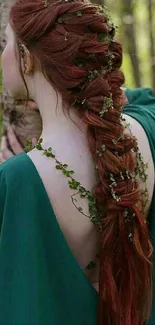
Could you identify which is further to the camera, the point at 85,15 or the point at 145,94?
the point at 145,94

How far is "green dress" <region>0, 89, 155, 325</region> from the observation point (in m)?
1.62

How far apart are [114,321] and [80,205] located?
40 cm

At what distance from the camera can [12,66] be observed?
68.6 inches

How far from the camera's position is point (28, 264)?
1646mm

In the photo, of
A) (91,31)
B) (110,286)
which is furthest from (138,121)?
(110,286)

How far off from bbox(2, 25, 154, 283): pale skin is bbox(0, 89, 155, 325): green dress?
Answer: 0.03m

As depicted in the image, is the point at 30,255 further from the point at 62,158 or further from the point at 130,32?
the point at 130,32

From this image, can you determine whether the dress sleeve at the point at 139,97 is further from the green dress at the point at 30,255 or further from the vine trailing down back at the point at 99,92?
the green dress at the point at 30,255

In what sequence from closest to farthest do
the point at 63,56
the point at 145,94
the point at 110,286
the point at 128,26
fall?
the point at 63,56
the point at 110,286
the point at 145,94
the point at 128,26

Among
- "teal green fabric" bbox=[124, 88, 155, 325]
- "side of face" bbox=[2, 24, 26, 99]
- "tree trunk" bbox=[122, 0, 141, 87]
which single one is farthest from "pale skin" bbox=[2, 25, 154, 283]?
"tree trunk" bbox=[122, 0, 141, 87]

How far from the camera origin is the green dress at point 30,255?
1621 millimetres

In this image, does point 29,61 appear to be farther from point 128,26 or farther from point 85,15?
point 128,26

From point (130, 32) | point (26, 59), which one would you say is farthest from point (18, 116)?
point (130, 32)

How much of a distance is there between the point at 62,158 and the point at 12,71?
322 mm
